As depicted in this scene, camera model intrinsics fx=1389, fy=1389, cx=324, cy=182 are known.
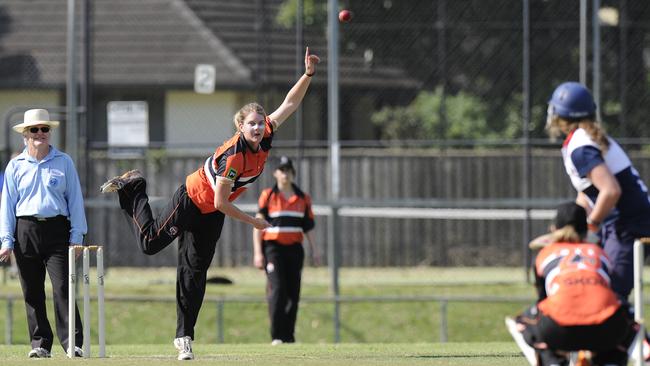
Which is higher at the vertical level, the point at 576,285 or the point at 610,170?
the point at 610,170

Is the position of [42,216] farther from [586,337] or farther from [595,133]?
[586,337]

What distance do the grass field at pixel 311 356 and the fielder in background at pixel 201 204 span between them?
46 cm

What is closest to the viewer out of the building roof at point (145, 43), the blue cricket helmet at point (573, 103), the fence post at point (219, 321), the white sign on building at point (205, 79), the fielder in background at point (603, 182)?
the fielder in background at point (603, 182)

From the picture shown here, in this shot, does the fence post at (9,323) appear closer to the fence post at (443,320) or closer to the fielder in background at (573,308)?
the fence post at (443,320)

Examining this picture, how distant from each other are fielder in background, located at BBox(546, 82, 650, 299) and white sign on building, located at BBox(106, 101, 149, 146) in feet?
39.4

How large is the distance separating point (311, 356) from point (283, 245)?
4.33 meters

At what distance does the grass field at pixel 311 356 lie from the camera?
973 cm

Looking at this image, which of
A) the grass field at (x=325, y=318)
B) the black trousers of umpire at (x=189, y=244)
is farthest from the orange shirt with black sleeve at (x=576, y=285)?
the grass field at (x=325, y=318)

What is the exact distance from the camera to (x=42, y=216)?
1077 cm

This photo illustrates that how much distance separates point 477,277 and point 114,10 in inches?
320

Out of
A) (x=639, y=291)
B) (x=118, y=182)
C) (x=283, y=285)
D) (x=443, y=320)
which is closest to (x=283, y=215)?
(x=283, y=285)

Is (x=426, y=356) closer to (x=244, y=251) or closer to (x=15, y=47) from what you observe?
(x=244, y=251)

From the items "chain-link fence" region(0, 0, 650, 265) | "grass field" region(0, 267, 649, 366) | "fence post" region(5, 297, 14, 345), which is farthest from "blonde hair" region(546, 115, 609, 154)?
"fence post" region(5, 297, 14, 345)

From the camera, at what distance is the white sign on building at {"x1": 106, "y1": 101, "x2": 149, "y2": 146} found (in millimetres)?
20000
